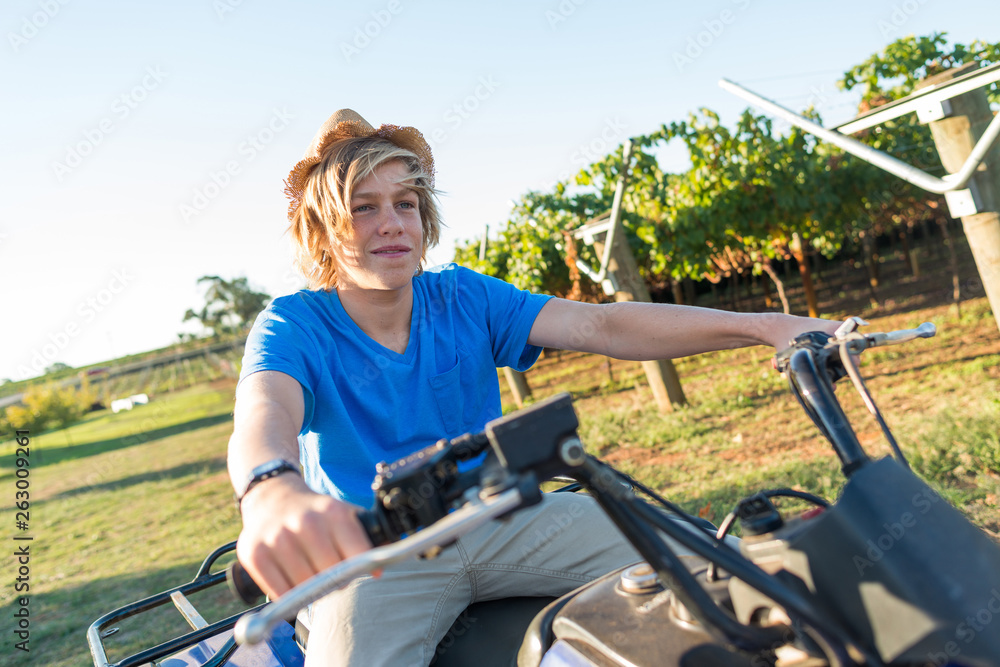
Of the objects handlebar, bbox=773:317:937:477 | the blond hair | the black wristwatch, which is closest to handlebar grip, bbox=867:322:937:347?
handlebar, bbox=773:317:937:477

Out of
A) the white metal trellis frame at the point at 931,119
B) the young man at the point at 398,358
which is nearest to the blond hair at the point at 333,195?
the young man at the point at 398,358

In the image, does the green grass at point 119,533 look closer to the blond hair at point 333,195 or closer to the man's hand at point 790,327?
the blond hair at point 333,195

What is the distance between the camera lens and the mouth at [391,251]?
199 centimetres

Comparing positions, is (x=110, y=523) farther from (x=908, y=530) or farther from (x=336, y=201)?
(x=908, y=530)

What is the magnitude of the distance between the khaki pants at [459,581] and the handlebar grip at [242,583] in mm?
613

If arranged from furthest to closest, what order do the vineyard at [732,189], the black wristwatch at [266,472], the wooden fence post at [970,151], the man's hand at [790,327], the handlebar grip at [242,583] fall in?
the vineyard at [732,189], the wooden fence post at [970,151], the man's hand at [790,327], the black wristwatch at [266,472], the handlebar grip at [242,583]

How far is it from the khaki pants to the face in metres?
0.77

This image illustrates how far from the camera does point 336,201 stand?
201cm

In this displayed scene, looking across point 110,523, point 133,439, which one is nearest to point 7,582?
point 110,523

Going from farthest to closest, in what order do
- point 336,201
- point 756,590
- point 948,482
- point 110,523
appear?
point 110,523
point 948,482
point 336,201
point 756,590

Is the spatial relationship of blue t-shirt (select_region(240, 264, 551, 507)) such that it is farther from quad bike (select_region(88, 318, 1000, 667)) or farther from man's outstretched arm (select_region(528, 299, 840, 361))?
quad bike (select_region(88, 318, 1000, 667))

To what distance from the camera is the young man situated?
1.51 metres

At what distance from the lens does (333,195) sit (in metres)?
2.02

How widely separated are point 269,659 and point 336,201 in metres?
1.39
